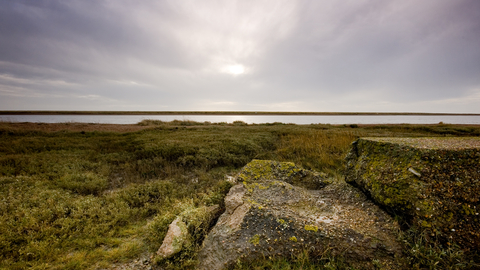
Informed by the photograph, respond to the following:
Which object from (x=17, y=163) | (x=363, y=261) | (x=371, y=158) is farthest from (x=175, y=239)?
(x=17, y=163)

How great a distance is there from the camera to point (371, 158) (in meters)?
3.92

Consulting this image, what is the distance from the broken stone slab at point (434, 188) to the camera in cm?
251

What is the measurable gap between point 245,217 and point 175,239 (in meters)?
1.30

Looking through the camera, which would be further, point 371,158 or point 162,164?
point 162,164

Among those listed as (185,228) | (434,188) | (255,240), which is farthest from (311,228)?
(185,228)

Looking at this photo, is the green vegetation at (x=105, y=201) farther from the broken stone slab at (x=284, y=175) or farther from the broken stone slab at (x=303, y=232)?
the broken stone slab at (x=284, y=175)

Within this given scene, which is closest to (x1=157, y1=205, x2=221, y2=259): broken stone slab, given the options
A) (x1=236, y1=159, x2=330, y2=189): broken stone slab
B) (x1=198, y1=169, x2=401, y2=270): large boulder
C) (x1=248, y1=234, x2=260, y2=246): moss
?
(x1=198, y1=169, x2=401, y2=270): large boulder

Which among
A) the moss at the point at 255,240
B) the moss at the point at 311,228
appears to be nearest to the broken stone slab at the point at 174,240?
the moss at the point at 255,240

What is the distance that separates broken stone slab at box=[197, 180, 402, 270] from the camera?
2.82m

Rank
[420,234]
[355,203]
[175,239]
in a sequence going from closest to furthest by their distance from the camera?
[420,234] → [175,239] → [355,203]

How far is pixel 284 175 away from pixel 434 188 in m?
2.93

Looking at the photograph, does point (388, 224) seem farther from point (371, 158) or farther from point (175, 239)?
point (175, 239)

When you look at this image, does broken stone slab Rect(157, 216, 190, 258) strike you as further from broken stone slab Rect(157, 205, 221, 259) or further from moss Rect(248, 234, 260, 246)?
moss Rect(248, 234, 260, 246)

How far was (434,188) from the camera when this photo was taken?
2754 mm
